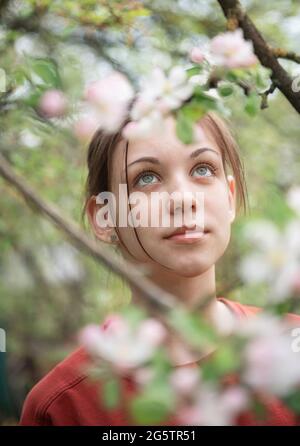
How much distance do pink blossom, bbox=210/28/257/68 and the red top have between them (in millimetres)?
311

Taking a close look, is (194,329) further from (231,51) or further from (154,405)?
(231,51)

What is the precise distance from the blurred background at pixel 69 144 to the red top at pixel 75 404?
15 cm

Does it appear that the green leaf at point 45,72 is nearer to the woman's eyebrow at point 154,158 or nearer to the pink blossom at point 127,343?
the woman's eyebrow at point 154,158

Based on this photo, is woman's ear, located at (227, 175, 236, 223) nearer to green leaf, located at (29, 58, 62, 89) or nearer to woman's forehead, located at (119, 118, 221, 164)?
woman's forehead, located at (119, 118, 221, 164)

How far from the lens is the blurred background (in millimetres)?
1300

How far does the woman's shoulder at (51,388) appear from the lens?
82 centimetres

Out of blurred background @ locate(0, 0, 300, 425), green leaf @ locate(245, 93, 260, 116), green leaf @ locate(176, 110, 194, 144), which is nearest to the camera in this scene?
green leaf @ locate(176, 110, 194, 144)

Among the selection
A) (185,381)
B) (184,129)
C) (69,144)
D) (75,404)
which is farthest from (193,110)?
(69,144)

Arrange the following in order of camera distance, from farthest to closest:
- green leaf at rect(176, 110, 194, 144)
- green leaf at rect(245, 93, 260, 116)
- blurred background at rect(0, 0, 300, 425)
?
blurred background at rect(0, 0, 300, 425) → green leaf at rect(245, 93, 260, 116) → green leaf at rect(176, 110, 194, 144)

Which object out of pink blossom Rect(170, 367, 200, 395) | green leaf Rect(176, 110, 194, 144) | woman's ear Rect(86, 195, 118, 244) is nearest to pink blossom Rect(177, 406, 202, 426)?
pink blossom Rect(170, 367, 200, 395)

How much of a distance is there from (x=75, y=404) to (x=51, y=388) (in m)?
0.04

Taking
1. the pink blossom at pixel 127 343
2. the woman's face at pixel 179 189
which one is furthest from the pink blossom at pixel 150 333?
the woman's face at pixel 179 189

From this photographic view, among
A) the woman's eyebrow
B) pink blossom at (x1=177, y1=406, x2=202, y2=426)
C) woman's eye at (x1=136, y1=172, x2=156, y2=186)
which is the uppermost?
the woman's eyebrow

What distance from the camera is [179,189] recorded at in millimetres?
730
